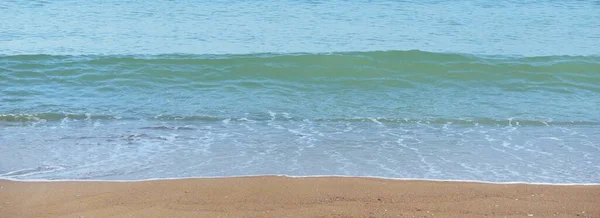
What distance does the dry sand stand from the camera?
19.2ft

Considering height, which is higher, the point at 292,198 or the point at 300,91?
the point at 292,198

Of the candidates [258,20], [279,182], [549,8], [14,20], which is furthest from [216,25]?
[279,182]

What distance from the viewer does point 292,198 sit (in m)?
6.22

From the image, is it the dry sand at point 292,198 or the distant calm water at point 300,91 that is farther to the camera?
the distant calm water at point 300,91

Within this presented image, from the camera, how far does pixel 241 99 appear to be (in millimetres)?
11047

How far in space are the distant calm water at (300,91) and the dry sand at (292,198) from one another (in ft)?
1.35

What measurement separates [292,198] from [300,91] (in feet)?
18.3

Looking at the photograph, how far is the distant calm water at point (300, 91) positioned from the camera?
7645 mm

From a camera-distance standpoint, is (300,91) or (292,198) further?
(300,91)

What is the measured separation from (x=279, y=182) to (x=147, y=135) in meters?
2.52

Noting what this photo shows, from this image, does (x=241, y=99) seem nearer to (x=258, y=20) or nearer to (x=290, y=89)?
(x=290, y=89)

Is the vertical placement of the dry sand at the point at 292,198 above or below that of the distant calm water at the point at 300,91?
above

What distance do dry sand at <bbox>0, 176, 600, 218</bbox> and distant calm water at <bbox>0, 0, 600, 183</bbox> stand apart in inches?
16.1

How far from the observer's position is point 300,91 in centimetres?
1171
